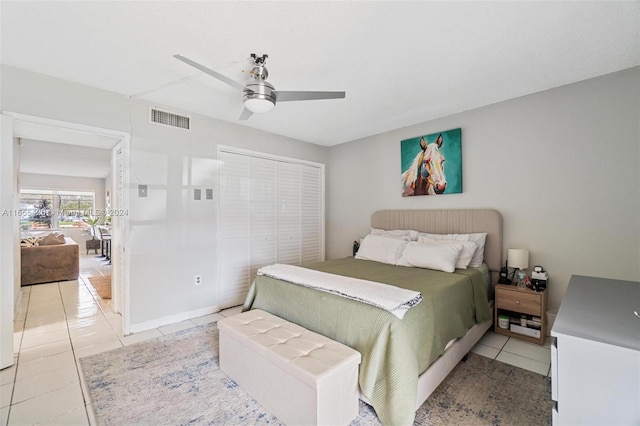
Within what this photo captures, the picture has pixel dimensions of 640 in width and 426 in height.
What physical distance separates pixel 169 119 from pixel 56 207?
19.6 feet

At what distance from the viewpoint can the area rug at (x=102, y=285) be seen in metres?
4.27

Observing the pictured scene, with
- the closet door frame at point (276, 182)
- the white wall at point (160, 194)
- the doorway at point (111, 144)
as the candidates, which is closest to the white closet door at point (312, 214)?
the closet door frame at point (276, 182)

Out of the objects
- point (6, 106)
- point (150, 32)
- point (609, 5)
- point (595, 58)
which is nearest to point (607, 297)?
point (609, 5)

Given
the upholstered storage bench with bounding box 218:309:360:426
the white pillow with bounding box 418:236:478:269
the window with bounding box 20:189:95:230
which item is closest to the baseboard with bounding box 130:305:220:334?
the upholstered storage bench with bounding box 218:309:360:426

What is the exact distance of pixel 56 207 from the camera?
6777 millimetres

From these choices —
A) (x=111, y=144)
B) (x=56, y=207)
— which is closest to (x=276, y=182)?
(x=111, y=144)

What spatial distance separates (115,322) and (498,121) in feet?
16.4

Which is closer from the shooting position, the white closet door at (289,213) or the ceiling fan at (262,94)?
the ceiling fan at (262,94)

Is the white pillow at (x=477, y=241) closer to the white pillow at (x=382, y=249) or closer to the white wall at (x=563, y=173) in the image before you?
the white wall at (x=563, y=173)

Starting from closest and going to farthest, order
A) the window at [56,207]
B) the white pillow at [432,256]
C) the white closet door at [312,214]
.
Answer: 1. the white pillow at [432,256]
2. the white closet door at [312,214]
3. the window at [56,207]

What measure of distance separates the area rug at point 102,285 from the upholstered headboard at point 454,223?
4.32 meters

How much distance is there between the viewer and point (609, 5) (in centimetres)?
167

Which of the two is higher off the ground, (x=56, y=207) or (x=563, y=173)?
(x=563, y=173)

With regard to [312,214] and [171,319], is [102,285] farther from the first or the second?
[312,214]
